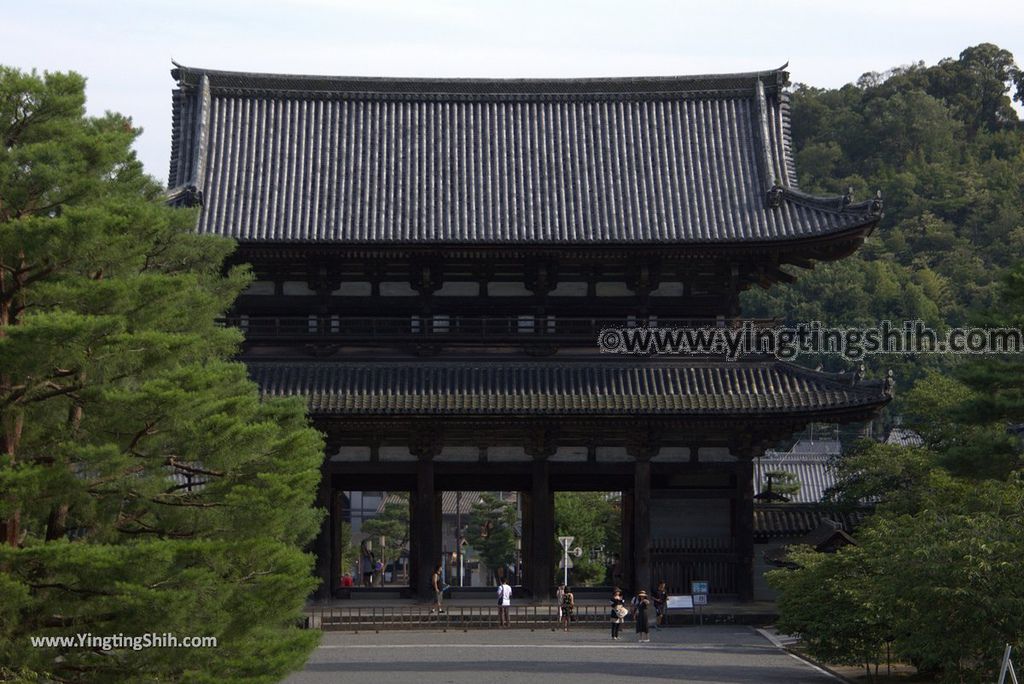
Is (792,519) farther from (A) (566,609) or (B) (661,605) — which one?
(A) (566,609)

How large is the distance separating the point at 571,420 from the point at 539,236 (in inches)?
205

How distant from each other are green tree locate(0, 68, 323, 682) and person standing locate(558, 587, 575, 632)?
666 inches

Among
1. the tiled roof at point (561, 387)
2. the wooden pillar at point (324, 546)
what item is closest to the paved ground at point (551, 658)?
the wooden pillar at point (324, 546)

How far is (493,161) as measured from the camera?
44719 millimetres

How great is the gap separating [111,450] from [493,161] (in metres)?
27.1

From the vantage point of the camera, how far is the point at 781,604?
32.2 m

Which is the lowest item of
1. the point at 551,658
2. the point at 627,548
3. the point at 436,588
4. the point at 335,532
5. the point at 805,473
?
the point at 551,658

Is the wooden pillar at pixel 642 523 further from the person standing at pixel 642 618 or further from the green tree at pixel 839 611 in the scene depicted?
the green tree at pixel 839 611

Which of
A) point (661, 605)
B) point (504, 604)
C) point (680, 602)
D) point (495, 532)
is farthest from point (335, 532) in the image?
point (495, 532)

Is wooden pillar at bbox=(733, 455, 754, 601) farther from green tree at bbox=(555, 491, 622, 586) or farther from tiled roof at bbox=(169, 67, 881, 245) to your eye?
green tree at bbox=(555, 491, 622, 586)

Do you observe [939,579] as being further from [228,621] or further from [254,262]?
[254,262]

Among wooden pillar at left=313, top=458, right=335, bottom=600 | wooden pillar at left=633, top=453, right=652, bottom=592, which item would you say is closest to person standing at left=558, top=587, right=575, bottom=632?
wooden pillar at left=633, top=453, right=652, bottom=592

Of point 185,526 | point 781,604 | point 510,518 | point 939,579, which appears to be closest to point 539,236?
point 781,604

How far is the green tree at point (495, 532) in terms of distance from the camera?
8000cm
